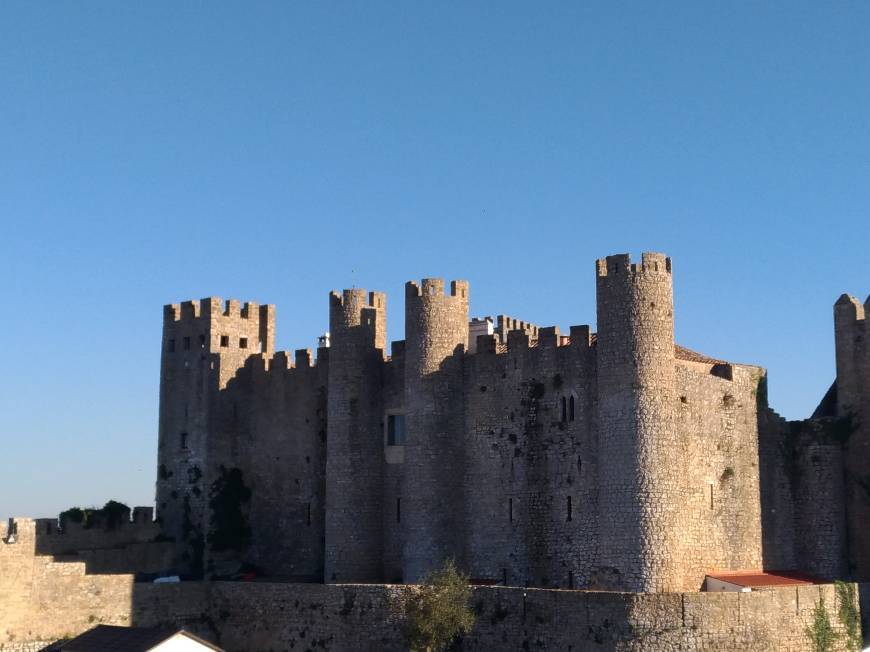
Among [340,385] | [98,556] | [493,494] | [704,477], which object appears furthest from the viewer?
[98,556]

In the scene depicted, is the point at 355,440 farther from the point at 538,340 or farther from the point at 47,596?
the point at 47,596

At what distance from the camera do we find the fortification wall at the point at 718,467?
43062 mm

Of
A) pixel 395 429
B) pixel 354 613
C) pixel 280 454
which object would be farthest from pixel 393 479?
pixel 280 454

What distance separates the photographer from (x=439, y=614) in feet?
140

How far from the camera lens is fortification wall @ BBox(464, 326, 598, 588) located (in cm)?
4469

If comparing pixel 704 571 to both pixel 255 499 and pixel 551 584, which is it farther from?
pixel 255 499

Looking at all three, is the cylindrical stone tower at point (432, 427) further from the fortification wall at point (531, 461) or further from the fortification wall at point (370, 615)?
the fortification wall at point (370, 615)

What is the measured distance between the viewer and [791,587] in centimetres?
4062

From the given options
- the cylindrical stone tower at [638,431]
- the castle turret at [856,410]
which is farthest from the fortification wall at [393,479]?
the castle turret at [856,410]

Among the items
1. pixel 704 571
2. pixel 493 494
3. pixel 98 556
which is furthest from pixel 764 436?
pixel 98 556

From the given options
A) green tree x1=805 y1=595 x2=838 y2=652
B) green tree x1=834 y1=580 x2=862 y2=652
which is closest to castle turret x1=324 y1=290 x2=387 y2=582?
green tree x1=805 y1=595 x2=838 y2=652

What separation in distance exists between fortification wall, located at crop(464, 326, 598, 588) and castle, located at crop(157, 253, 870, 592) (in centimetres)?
6

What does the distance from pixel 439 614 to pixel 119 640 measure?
10518 mm

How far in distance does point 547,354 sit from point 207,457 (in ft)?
57.0
